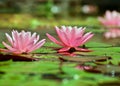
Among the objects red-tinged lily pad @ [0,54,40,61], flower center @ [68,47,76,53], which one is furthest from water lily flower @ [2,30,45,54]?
flower center @ [68,47,76,53]

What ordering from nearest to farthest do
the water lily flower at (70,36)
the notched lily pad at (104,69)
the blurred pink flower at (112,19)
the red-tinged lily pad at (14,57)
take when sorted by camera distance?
the notched lily pad at (104,69)
the red-tinged lily pad at (14,57)
the water lily flower at (70,36)
the blurred pink flower at (112,19)

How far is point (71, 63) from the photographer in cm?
169

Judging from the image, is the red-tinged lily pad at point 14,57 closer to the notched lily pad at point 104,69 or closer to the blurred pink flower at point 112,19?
the notched lily pad at point 104,69

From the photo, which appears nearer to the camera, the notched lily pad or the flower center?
the notched lily pad

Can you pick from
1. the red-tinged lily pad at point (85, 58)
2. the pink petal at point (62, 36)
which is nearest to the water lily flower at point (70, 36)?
the pink petal at point (62, 36)

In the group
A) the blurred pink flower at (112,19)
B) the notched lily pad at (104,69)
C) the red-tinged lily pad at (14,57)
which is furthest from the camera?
the blurred pink flower at (112,19)

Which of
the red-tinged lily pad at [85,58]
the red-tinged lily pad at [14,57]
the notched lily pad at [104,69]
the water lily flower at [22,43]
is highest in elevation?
the water lily flower at [22,43]

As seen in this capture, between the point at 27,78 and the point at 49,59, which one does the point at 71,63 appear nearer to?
the point at 49,59

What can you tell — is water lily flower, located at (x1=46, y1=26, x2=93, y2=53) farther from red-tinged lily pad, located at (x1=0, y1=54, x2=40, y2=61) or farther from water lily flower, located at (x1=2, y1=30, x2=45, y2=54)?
red-tinged lily pad, located at (x1=0, y1=54, x2=40, y2=61)

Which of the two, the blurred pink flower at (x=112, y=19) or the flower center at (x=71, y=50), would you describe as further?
the blurred pink flower at (x=112, y=19)

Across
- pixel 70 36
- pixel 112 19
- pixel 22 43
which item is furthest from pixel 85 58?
pixel 112 19

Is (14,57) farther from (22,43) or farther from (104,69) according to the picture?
(104,69)

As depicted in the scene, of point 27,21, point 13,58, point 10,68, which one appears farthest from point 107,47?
point 27,21

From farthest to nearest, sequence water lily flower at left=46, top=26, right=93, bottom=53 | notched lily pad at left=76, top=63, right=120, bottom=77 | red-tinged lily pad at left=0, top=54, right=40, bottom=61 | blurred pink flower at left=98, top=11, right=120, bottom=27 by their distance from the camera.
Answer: blurred pink flower at left=98, top=11, right=120, bottom=27
water lily flower at left=46, top=26, right=93, bottom=53
red-tinged lily pad at left=0, top=54, right=40, bottom=61
notched lily pad at left=76, top=63, right=120, bottom=77
